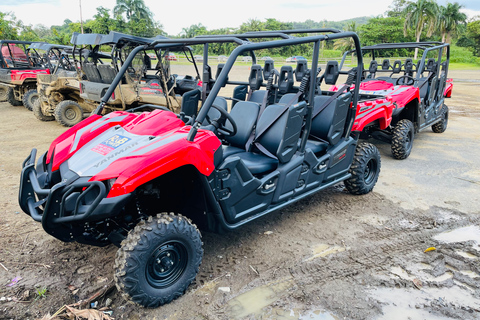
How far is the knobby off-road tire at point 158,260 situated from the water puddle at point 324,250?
44.9 inches

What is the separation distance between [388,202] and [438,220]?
0.61 m

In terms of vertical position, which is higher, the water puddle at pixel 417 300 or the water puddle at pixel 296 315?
the water puddle at pixel 417 300

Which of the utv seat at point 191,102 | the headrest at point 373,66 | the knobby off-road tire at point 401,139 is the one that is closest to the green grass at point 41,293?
the utv seat at point 191,102

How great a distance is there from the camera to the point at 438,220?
4.03m

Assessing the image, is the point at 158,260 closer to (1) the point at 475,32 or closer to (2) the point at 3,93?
(2) the point at 3,93

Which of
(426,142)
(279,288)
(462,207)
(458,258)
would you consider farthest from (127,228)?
(426,142)

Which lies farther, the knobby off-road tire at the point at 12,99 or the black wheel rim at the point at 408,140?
the knobby off-road tire at the point at 12,99

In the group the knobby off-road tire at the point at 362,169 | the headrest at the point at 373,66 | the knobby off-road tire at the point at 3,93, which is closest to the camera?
the knobby off-road tire at the point at 362,169

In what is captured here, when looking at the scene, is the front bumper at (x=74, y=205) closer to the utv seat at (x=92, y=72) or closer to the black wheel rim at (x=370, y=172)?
the black wheel rim at (x=370, y=172)

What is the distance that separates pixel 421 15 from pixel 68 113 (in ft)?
139

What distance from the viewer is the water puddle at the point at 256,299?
2545mm

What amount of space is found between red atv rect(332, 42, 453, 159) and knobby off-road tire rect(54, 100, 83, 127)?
5.97 m

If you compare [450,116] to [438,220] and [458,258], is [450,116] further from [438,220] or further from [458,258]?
[458,258]

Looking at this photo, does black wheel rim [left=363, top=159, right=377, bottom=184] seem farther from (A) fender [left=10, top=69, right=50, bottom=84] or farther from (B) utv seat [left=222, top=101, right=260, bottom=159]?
(A) fender [left=10, top=69, right=50, bottom=84]
